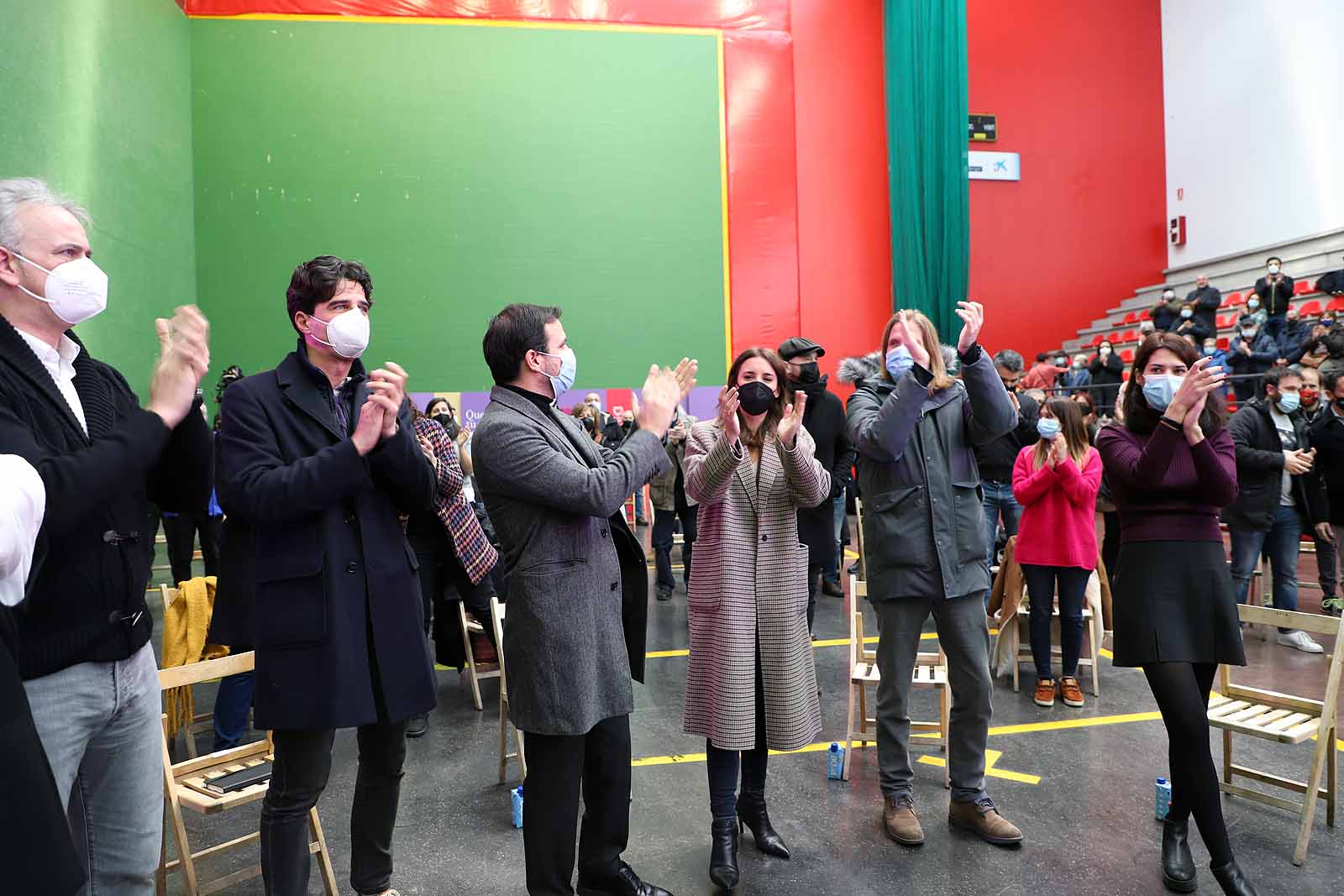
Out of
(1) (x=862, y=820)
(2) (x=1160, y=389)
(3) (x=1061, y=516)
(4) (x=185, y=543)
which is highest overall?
(2) (x=1160, y=389)

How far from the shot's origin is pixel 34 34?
721cm

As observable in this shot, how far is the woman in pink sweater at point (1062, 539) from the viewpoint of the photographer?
453 cm

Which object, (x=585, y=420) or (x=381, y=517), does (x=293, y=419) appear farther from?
(x=585, y=420)

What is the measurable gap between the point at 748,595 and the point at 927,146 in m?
11.2

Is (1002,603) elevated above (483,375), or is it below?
below

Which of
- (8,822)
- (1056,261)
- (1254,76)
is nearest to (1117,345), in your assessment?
(1056,261)

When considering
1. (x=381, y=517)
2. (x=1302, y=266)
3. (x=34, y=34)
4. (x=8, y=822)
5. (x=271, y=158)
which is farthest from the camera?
(x=1302, y=266)

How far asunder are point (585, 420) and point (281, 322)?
514 centimetres

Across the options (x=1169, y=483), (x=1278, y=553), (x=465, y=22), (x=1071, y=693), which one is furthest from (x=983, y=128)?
(x=1169, y=483)

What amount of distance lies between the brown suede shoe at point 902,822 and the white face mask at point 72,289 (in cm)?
284

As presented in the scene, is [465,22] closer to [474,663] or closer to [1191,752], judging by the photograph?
[474,663]

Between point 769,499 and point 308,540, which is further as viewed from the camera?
point 769,499

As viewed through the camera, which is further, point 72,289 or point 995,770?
point 995,770

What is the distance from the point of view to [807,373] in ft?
12.3
